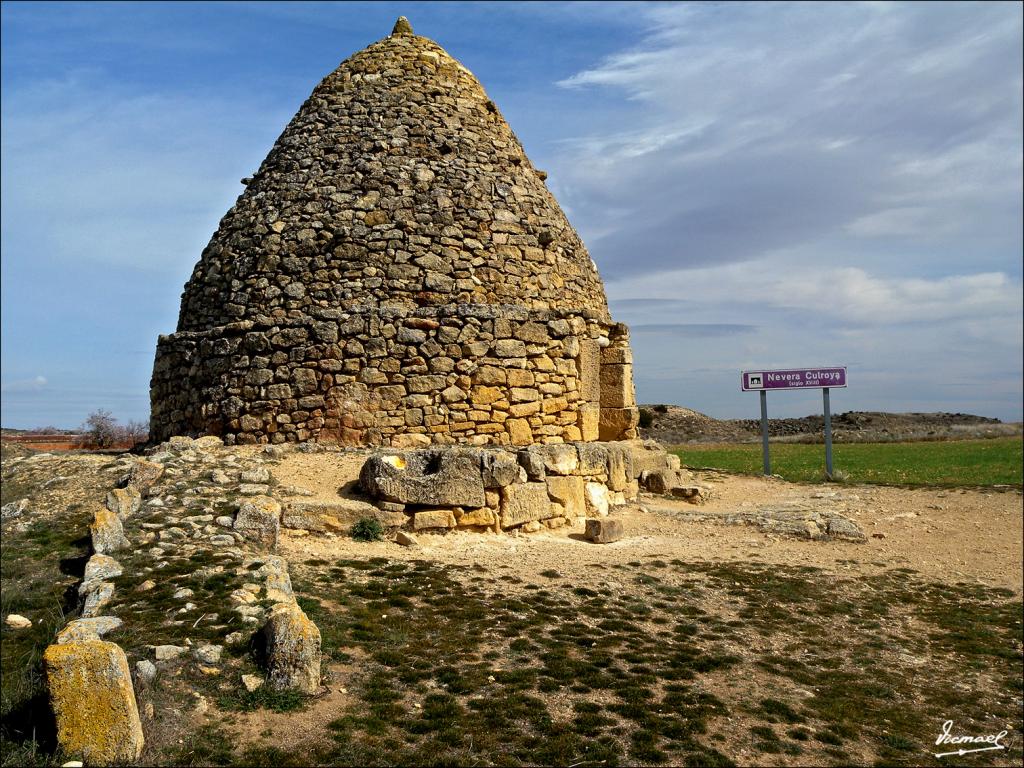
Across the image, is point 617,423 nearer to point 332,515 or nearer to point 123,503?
point 332,515

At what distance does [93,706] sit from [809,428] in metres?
40.0

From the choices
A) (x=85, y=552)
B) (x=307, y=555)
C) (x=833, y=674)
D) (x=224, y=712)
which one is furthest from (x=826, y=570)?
(x=85, y=552)

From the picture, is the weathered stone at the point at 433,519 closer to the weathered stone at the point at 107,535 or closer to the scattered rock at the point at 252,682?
the weathered stone at the point at 107,535

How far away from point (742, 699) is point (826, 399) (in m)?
14.7

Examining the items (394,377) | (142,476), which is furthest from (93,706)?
(394,377)

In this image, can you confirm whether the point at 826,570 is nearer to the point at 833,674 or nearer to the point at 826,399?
the point at 833,674

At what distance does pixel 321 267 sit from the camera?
1143 centimetres

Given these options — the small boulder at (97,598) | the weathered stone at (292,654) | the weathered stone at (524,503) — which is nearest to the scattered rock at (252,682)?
the weathered stone at (292,654)

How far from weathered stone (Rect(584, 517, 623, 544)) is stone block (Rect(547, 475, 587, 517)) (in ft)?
1.33

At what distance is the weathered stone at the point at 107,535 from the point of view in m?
6.76

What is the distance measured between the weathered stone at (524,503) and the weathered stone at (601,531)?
569mm

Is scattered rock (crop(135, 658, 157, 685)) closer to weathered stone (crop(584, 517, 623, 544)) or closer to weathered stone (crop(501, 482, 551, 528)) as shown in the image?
weathered stone (crop(501, 482, 551, 528))

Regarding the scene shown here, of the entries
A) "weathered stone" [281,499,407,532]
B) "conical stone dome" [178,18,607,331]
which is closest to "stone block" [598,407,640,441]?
"conical stone dome" [178,18,607,331]

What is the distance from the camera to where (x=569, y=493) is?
34.1 ft
